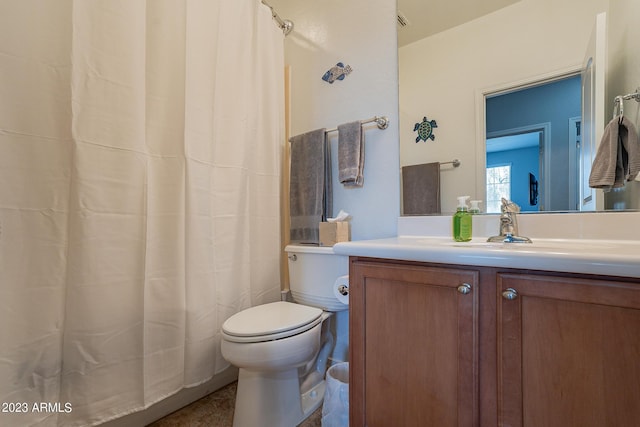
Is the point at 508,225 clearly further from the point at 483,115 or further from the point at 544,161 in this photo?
the point at 483,115

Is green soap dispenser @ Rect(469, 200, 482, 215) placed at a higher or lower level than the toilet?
higher

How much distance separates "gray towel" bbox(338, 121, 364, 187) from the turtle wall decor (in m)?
0.27

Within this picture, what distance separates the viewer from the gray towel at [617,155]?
867 mm

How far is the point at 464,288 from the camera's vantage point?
0.66m

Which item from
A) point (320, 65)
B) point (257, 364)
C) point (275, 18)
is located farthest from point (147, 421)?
point (275, 18)

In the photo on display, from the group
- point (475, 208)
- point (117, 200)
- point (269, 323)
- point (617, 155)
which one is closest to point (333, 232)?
point (269, 323)

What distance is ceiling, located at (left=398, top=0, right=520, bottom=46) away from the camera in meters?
1.16

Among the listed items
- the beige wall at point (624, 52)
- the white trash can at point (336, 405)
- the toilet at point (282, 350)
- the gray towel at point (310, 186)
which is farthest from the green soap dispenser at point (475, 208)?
the white trash can at point (336, 405)

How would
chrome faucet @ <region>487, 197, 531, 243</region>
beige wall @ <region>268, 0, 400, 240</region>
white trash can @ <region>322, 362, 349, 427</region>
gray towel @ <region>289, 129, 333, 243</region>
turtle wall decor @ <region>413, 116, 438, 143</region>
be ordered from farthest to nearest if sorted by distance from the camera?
gray towel @ <region>289, 129, 333, 243</region> < beige wall @ <region>268, 0, 400, 240</region> < turtle wall decor @ <region>413, 116, 438, 143</region> < white trash can @ <region>322, 362, 349, 427</region> < chrome faucet @ <region>487, 197, 531, 243</region>

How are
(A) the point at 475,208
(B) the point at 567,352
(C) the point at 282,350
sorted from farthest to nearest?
(A) the point at 475,208 < (C) the point at 282,350 < (B) the point at 567,352

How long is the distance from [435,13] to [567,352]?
1.39 m

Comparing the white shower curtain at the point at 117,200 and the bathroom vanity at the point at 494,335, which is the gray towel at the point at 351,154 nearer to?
the white shower curtain at the point at 117,200

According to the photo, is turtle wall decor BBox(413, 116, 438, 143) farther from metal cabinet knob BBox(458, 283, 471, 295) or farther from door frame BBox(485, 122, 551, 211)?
metal cabinet knob BBox(458, 283, 471, 295)

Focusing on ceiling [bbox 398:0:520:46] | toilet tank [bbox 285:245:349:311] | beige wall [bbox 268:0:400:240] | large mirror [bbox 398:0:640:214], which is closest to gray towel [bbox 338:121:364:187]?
beige wall [bbox 268:0:400:240]
